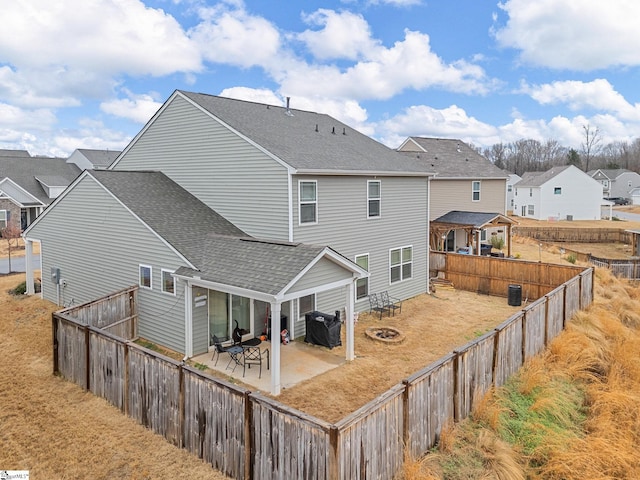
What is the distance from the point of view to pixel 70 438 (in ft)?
26.8

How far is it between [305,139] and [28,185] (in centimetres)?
3635

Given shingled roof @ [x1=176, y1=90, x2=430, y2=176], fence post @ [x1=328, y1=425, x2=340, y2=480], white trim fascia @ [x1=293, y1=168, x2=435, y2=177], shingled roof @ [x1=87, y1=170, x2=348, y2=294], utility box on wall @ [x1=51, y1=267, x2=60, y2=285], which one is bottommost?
fence post @ [x1=328, y1=425, x2=340, y2=480]

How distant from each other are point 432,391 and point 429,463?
1.10 m

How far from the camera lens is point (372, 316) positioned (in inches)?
664

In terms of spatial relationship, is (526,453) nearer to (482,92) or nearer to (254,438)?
(254,438)

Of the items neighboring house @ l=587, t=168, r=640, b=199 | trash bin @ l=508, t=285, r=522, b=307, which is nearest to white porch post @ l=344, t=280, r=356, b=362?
trash bin @ l=508, t=285, r=522, b=307

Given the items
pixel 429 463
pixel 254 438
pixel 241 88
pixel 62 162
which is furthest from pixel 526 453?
pixel 62 162

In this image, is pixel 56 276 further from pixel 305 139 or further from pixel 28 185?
pixel 28 185

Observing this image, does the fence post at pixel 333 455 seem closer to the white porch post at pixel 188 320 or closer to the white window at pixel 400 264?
the white porch post at pixel 188 320

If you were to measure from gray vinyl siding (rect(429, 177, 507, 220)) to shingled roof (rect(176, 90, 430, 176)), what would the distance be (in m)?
9.02

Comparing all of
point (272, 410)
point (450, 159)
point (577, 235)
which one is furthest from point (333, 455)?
point (577, 235)

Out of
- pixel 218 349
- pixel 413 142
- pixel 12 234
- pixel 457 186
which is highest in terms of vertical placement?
pixel 413 142

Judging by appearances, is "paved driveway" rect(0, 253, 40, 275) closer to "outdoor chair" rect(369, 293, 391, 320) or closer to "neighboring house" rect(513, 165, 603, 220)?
"outdoor chair" rect(369, 293, 391, 320)

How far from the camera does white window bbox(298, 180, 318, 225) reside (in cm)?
1427
